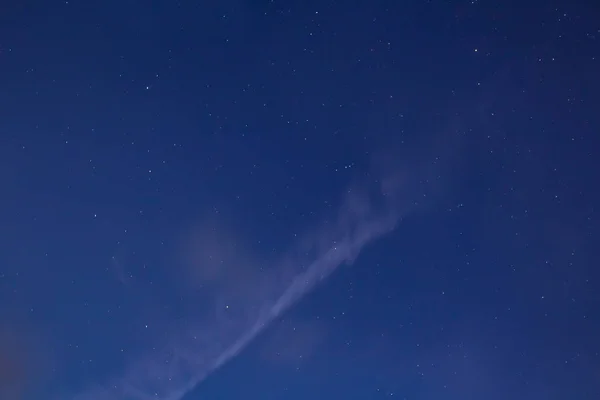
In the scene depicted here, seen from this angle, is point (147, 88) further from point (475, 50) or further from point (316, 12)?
point (475, 50)

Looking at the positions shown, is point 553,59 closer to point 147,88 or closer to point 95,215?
point 147,88

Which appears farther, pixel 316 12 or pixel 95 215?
pixel 95 215

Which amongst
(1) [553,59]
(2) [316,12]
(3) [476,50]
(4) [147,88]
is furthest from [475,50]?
(4) [147,88]

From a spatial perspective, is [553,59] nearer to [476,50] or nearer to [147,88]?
[476,50]

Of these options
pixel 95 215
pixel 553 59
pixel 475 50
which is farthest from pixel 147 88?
pixel 553 59

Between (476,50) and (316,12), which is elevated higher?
(316,12)

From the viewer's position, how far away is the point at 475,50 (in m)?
3.78

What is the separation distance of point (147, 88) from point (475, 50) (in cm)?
349

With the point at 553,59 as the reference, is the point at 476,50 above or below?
above

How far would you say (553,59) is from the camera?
376cm

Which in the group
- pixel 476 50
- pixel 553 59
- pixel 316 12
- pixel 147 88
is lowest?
pixel 553 59

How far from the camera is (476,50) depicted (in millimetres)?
3781

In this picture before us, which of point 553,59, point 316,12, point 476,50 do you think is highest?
point 316,12

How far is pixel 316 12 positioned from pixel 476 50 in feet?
5.65
